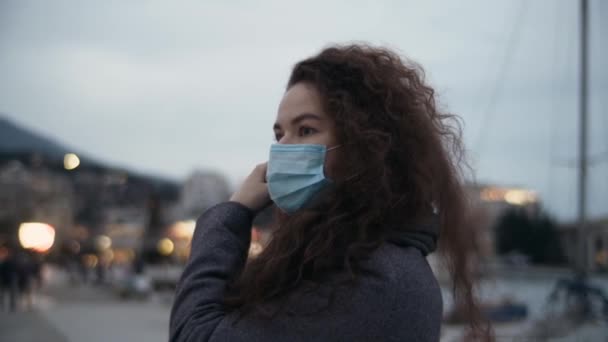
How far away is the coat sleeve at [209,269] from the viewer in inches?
59.1

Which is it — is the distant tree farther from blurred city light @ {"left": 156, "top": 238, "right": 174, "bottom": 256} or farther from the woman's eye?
the woman's eye

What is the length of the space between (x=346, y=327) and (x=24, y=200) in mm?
36354

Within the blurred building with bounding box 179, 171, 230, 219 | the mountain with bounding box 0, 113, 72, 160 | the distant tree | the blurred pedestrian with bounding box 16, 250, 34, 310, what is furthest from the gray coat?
the blurred building with bounding box 179, 171, 230, 219

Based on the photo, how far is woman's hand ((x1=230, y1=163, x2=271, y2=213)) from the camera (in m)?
1.75

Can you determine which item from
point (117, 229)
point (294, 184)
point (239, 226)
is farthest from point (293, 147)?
point (117, 229)

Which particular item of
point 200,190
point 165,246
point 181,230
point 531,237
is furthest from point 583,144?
point 165,246

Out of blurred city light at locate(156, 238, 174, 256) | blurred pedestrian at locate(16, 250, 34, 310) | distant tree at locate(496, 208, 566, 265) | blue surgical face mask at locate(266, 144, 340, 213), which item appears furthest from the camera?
blurred city light at locate(156, 238, 174, 256)

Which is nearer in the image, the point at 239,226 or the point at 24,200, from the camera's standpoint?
the point at 239,226

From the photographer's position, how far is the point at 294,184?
5.55 feet

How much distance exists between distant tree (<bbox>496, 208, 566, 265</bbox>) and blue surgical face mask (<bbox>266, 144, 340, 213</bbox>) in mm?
27927

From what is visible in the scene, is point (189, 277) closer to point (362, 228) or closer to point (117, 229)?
point (362, 228)

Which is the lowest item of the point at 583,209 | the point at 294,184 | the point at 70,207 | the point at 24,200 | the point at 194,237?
the point at 194,237

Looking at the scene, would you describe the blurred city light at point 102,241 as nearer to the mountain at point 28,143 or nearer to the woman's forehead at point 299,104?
the mountain at point 28,143

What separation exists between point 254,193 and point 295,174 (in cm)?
16
